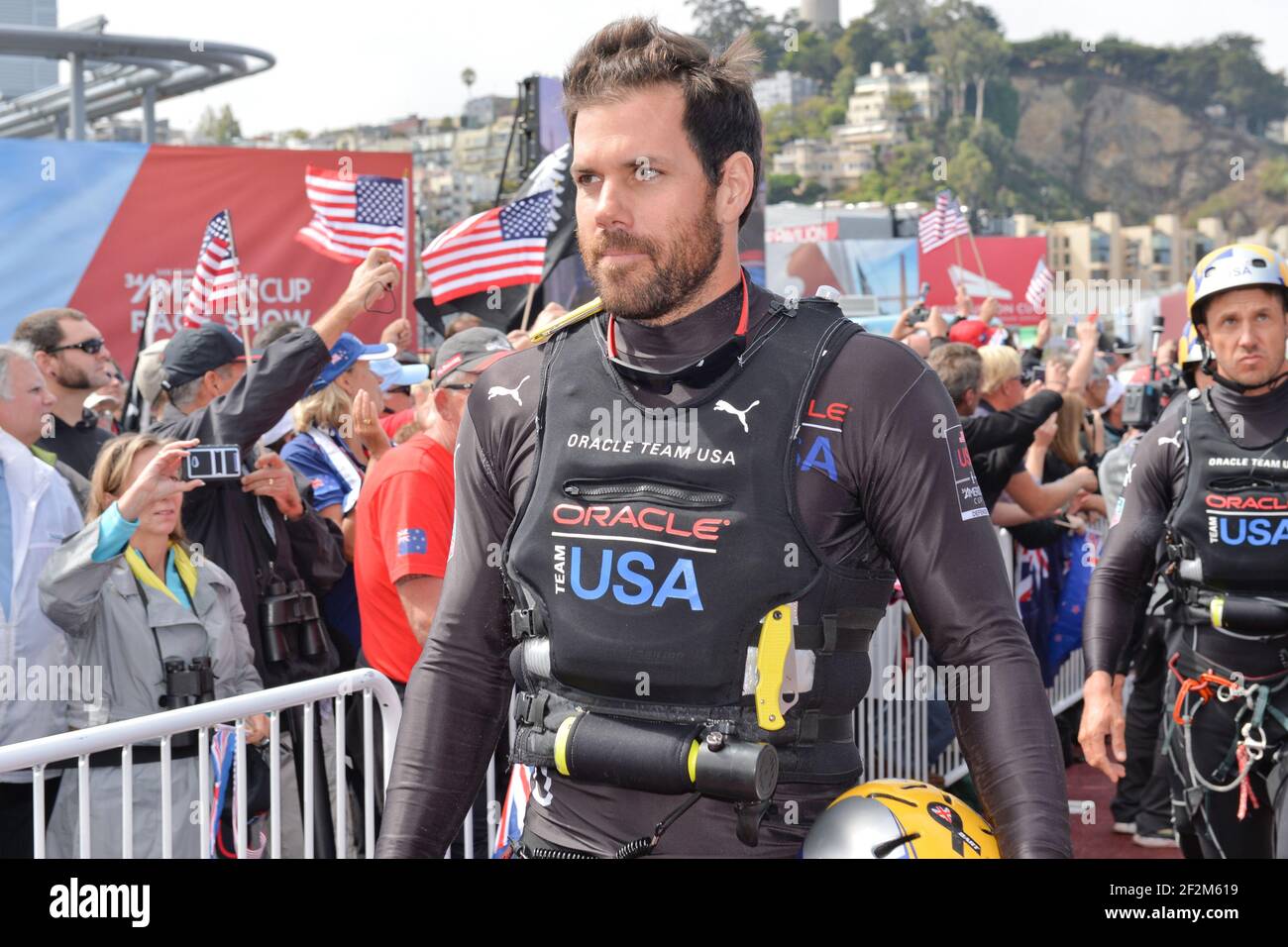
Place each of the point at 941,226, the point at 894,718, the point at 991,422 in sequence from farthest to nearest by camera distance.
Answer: the point at 941,226 → the point at 894,718 → the point at 991,422

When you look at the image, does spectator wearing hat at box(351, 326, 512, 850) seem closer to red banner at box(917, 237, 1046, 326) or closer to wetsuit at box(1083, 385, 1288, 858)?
wetsuit at box(1083, 385, 1288, 858)

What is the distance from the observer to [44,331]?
6465 millimetres

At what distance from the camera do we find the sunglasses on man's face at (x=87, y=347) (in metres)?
6.45

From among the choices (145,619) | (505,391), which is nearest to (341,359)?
(145,619)

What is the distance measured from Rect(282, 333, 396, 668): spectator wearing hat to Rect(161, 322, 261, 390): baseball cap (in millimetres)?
Result: 386

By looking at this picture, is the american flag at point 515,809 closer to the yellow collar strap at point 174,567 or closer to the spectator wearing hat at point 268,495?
the yellow collar strap at point 174,567

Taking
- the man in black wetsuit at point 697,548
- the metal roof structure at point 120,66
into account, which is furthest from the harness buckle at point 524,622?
the metal roof structure at point 120,66

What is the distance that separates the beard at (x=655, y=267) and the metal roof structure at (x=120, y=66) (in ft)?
46.9

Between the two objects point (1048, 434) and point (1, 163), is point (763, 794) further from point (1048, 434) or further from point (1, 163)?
point (1, 163)

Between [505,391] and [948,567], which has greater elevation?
[505,391]

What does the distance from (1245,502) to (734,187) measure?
3024 millimetres

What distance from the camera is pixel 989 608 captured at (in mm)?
2420

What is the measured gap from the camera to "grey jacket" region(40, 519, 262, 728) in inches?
182

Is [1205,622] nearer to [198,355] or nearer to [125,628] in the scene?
[125,628]
